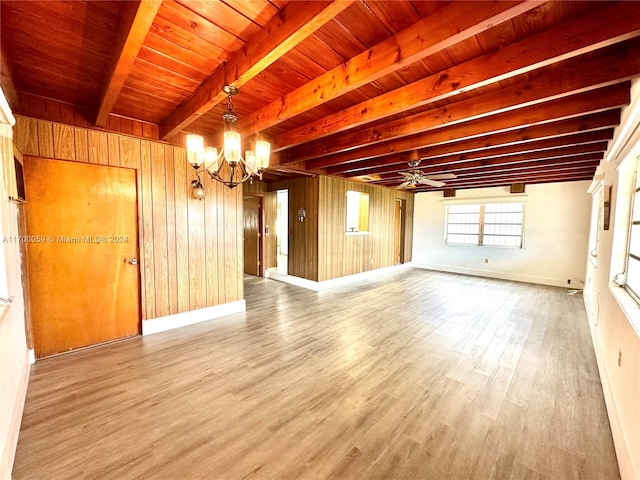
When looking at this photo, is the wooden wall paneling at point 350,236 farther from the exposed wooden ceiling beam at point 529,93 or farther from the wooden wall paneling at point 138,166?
the wooden wall paneling at point 138,166

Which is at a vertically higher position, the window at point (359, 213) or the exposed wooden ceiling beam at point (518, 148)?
the exposed wooden ceiling beam at point (518, 148)

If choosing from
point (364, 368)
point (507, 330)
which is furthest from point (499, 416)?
point (507, 330)

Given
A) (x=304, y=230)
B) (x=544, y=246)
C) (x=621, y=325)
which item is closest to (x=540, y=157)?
(x=621, y=325)

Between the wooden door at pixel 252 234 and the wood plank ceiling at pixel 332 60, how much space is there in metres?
3.55

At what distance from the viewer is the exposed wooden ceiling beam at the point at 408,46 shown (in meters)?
1.34

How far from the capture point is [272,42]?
5.19 ft

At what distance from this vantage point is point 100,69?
210 cm

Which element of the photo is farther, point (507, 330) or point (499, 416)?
point (507, 330)

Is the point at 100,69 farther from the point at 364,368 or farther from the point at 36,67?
the point at 364,368

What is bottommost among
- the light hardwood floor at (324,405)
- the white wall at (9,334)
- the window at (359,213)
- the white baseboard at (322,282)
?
the light hardwood floor at (324,405)

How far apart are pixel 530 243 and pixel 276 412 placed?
7.20 m

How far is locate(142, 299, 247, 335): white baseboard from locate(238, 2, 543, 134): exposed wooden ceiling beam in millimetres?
2852

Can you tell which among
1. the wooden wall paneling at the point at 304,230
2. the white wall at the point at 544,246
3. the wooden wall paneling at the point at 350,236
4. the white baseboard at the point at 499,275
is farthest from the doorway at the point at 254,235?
the white wall at the point at 544,246

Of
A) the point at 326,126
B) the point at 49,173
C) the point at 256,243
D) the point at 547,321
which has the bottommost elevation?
the point at 547,321
